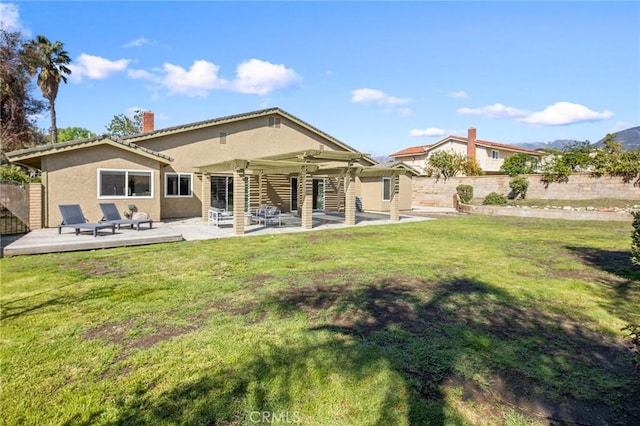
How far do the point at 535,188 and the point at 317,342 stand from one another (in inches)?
1090

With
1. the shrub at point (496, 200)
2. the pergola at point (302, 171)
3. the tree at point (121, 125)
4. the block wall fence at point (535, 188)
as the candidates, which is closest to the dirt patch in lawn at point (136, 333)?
the pergola at point (302, 171)

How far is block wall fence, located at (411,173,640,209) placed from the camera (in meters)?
22.4

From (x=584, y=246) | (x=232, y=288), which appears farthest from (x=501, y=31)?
(x=232, y=288)

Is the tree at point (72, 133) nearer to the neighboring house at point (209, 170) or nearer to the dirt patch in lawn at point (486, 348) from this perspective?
the neighboring house at point (209, 170)

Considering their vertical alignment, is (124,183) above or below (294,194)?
above

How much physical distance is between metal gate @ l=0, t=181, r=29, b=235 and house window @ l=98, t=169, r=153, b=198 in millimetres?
2513

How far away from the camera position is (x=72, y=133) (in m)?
64.2

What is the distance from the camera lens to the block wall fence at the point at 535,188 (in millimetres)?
22422

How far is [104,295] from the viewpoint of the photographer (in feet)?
19.2

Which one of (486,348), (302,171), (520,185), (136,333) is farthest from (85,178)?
(520,185)

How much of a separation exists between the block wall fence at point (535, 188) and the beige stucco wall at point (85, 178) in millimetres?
23916

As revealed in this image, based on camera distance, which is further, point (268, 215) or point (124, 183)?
point (268, 215)

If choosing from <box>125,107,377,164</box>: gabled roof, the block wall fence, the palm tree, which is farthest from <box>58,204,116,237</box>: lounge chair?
the block wall fence

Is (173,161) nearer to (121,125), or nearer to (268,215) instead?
(268,215)
